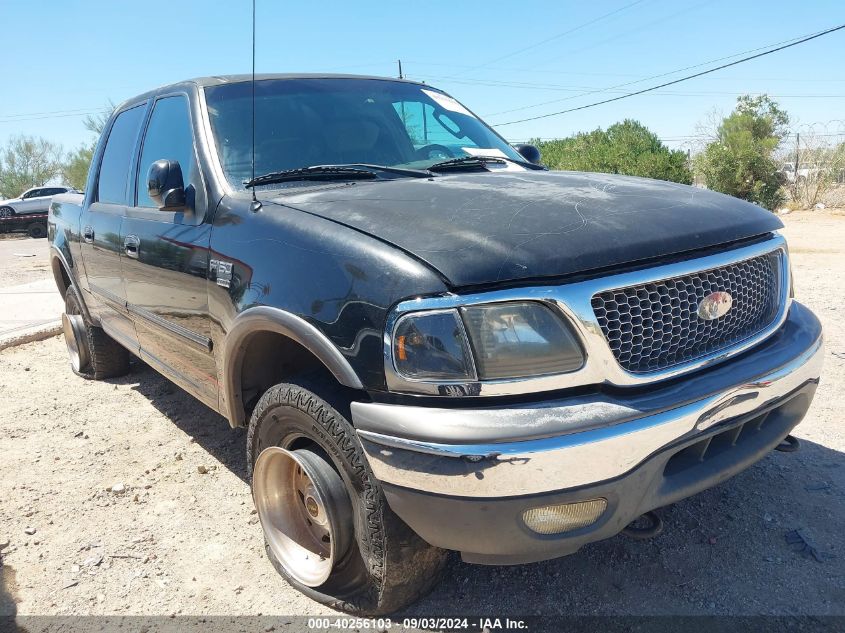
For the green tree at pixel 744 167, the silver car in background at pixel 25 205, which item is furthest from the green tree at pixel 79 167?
the green tree at pixel 744 167

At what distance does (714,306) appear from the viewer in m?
2.06

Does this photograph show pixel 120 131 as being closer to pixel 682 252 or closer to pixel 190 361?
pixel 190 361

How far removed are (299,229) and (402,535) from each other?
1.06 meters

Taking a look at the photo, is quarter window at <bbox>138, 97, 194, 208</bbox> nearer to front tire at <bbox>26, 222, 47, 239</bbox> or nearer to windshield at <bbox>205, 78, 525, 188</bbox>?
windshield at <bbox>205, 78, 525, 188</bbox>

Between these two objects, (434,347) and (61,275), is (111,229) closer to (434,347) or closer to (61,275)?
(61,275)

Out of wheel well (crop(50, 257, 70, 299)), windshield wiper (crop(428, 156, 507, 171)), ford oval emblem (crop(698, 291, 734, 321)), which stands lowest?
wheel well (crop(50, 257, 70, 299))

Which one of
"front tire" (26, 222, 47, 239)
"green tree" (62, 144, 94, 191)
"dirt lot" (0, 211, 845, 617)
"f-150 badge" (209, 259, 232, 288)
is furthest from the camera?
"green tree" (62, 144, 94, 191)

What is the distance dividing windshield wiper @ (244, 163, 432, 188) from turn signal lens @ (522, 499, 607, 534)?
162 cm

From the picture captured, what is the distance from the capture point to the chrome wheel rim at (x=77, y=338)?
5.17m

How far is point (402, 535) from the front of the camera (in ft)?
6.66

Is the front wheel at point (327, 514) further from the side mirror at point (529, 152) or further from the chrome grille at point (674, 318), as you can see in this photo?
the side mirror at point (529, 152)

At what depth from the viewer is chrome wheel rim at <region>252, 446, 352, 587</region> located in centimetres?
240

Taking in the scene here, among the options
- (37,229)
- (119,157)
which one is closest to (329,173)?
(119,157)

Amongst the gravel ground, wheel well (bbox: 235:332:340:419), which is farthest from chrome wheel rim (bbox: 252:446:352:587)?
the gravel ground
